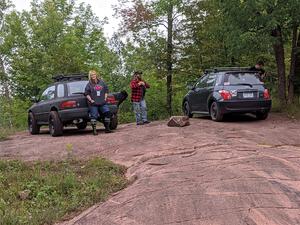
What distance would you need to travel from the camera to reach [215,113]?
14.5 metres

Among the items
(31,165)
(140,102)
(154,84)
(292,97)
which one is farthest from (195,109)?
(154,84)

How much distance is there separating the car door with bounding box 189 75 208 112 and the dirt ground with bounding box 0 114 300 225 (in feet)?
8.41

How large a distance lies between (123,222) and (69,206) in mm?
1202

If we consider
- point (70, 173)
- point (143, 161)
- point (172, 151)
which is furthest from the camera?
point (172, 151)

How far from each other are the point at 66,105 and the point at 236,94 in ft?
16.2

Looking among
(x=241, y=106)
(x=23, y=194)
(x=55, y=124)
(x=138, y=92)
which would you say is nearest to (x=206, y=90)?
(x=241, y=106)

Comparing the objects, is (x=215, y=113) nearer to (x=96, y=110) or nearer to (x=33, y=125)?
(x=96, y=110)

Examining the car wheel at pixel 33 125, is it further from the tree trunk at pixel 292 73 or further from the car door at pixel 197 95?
the tree trunk at pixel 292 73

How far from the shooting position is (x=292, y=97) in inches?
679

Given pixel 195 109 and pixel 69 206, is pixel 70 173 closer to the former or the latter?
pixel 69 206

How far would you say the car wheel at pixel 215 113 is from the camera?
14227 mm

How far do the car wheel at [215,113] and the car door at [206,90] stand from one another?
0.36 m

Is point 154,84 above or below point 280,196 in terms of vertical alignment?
above

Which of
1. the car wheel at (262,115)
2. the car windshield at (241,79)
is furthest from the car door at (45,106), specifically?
the car wheel at (262,115)
